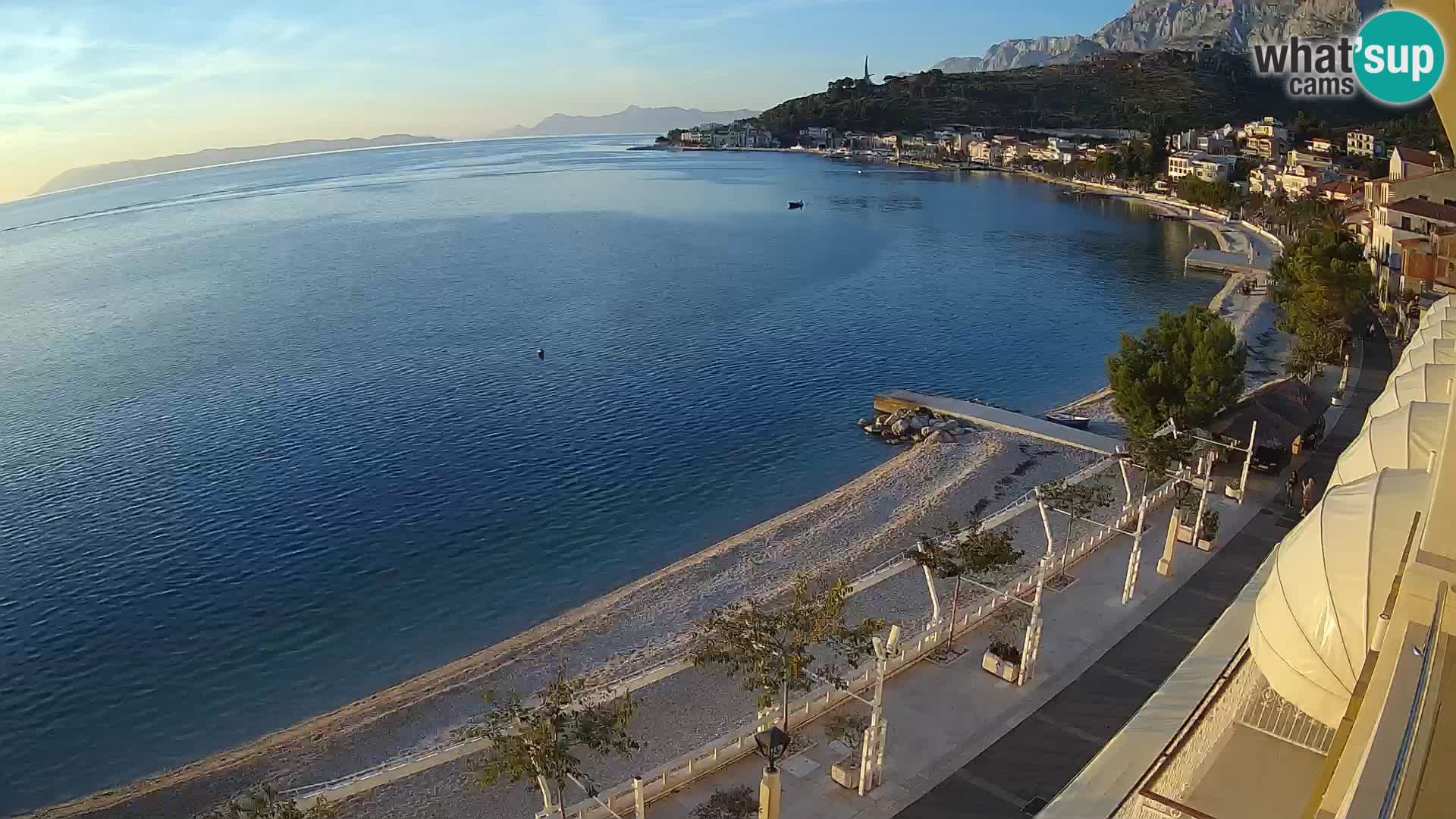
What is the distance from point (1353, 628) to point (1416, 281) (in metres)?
42.1

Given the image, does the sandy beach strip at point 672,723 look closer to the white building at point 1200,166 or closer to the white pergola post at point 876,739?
the white pergola post at point 876,739

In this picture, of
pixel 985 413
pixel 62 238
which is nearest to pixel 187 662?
pixel 985 413

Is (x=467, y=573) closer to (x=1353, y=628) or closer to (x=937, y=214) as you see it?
(x=1353, y=628)

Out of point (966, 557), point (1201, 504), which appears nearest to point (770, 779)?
point (966, 557)

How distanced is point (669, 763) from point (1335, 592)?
9586 millimetres

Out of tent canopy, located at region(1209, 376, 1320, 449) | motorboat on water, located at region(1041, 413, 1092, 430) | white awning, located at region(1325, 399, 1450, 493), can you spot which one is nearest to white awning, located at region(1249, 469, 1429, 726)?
white awning, located at region(1325, 399, 1450, 493)

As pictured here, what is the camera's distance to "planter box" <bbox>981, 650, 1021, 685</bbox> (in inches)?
630

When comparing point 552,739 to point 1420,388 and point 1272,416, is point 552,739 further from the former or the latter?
point 1272,416

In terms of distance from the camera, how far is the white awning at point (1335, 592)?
28.8ft

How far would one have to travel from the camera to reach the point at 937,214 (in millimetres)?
102875

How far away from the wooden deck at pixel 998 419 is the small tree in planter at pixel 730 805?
20986mm

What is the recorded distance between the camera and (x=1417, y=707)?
5.70m

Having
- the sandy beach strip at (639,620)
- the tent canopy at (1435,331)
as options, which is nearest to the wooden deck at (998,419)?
the sandy beach strip at (639,620)

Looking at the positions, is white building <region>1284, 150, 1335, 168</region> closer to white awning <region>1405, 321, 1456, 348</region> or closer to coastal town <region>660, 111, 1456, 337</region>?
coastal town <region>660, 111, 1456, 337</region>
